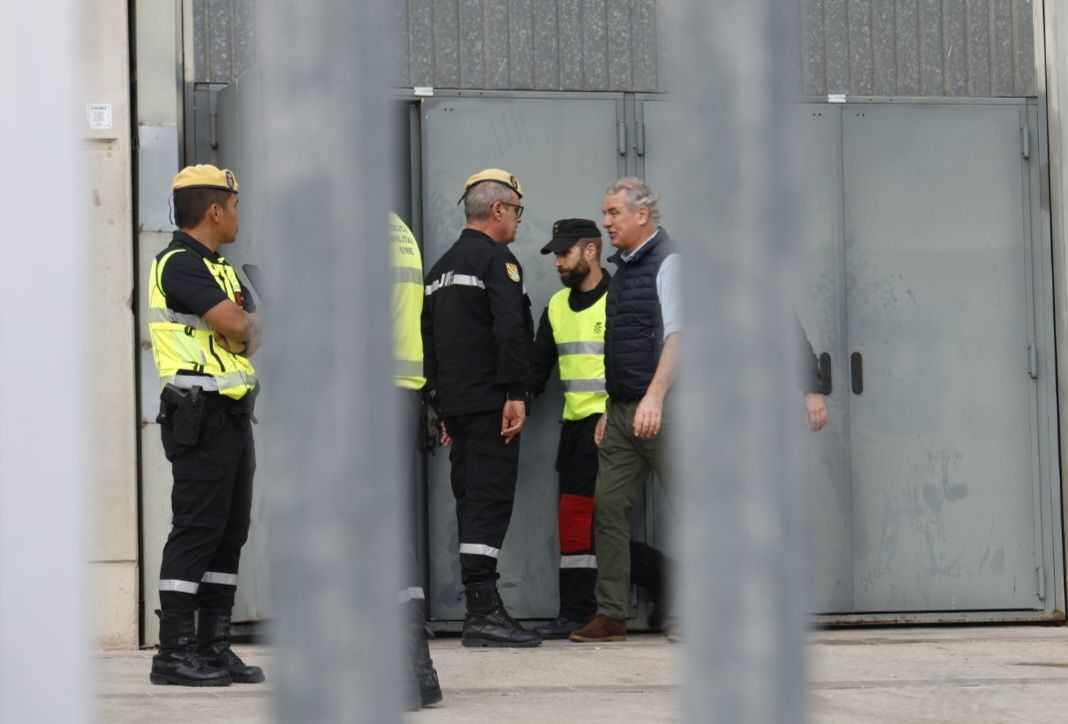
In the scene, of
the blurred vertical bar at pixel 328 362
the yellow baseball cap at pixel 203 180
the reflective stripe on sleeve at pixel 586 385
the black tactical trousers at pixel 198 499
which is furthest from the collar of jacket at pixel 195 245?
the blurred vertical bar at pixel 328 362

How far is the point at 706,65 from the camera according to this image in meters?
0.75

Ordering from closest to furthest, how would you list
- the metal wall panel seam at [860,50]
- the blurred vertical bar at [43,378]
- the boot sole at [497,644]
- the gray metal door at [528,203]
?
1. the blurred vertical bar at [43,378]
2. the boot sole at [497,644]
3. the gray metal door at [528,203]
4. the metal wall panel seam at [860,50]

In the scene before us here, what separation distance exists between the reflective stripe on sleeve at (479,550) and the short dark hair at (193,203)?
177 cm

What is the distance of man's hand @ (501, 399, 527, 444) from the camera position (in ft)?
21.5

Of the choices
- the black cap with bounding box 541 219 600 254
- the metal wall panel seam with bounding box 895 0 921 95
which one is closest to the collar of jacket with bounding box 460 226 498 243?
the black cap with bounding box 541 219 600 254

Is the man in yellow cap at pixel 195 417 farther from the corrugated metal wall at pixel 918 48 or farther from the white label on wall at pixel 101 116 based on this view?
the corrugated metal wall at pixel 918 48

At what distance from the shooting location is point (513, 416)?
21.5ft

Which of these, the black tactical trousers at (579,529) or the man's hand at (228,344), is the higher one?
the man's hand at (228,344)

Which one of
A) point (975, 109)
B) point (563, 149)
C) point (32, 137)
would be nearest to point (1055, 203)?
point (975, 109)

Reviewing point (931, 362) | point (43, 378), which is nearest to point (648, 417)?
point (931, 362)

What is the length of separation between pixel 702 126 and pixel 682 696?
0.26 m

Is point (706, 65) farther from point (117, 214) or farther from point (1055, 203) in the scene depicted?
point (1055, 203)

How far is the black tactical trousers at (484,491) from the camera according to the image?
652 cm

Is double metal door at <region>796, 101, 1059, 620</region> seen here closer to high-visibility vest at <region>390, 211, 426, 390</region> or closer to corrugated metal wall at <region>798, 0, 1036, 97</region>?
corrugated metal wall at <region>798, 0, 1036, 97</region>
